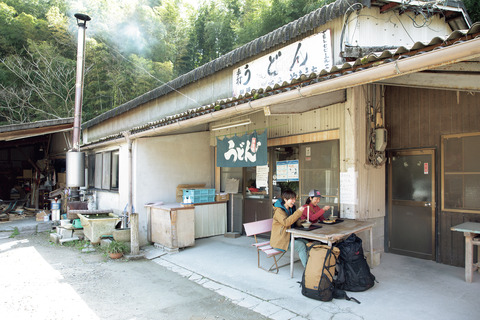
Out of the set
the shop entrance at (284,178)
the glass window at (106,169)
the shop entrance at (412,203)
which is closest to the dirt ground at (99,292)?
the shop entrance at (284,178)

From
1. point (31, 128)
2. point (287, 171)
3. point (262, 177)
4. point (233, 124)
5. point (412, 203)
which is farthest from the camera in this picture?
point (31, 128)

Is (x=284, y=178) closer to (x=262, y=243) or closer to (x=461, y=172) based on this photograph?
(x=262, y=243)

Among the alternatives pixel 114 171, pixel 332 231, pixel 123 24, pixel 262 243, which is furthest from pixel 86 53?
pixel 332 231

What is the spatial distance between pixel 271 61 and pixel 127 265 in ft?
18.7

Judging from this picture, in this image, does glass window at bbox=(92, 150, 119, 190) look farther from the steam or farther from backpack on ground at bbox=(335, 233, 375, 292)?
the steam

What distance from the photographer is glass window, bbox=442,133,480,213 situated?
551cm

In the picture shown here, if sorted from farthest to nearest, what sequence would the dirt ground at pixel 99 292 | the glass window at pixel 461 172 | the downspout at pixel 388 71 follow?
the glass window at pixel 461 172, the dirt ground at pixel 99 292, the downspout at pixel 388 71

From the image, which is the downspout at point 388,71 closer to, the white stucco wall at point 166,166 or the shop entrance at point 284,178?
the shop entrance at point 284,178

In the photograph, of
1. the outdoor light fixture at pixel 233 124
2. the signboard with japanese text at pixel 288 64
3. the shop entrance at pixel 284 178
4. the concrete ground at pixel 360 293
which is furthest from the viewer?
the outdoor light fixture at pixel 233 124

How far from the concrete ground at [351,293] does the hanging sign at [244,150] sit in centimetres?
217

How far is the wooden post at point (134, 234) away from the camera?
712 cm

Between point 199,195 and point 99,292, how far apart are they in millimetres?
3852

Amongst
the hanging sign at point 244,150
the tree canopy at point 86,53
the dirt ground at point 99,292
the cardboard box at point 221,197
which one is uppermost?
the tree canopy at point 86,53

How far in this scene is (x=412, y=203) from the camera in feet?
20.8
